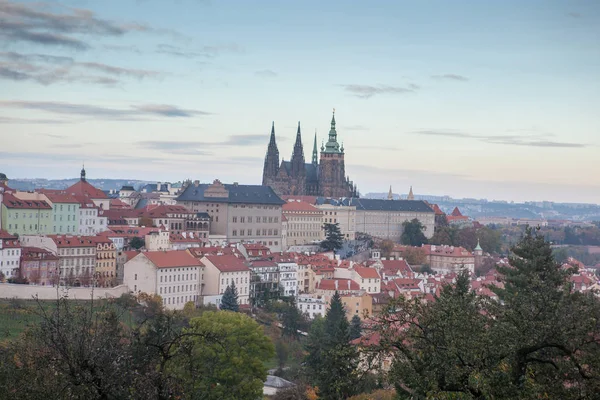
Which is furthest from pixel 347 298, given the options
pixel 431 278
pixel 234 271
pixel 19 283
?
pixel 19 283

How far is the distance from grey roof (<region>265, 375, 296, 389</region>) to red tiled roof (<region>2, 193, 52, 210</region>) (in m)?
30.6

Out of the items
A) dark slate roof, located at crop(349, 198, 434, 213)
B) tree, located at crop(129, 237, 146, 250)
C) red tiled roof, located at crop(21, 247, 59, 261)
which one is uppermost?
dark slate roof, located at crop(349, 198, 434, 213)

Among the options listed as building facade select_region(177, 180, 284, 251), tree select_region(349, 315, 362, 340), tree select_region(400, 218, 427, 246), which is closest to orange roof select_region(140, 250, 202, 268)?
tree select_region(349, 315, 362, 340)

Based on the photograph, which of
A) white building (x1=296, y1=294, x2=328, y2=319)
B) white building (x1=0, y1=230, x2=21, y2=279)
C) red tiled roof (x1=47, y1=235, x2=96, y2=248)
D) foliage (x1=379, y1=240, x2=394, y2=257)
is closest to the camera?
white building (x1=0, y1=230, x2=21, y2=279)

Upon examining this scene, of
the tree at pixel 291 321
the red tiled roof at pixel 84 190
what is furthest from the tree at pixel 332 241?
the tree at pixel 291 321

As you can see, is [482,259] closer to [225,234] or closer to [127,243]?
[225,234]

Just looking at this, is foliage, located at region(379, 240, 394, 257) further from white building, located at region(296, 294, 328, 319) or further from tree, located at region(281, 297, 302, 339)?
tree, located at region(281, 297, 302, 339)

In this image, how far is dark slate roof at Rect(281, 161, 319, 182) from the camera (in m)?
143

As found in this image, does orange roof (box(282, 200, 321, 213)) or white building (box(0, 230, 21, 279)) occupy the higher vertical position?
orange roof (box(282, 200, 321, 213))

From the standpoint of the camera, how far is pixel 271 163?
142 metres

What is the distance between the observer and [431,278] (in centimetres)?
8362

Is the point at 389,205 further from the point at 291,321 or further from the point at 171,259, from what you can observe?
the point at 291,321

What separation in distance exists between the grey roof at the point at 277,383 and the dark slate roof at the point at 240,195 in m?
49.1

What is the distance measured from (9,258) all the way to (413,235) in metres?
65.7
